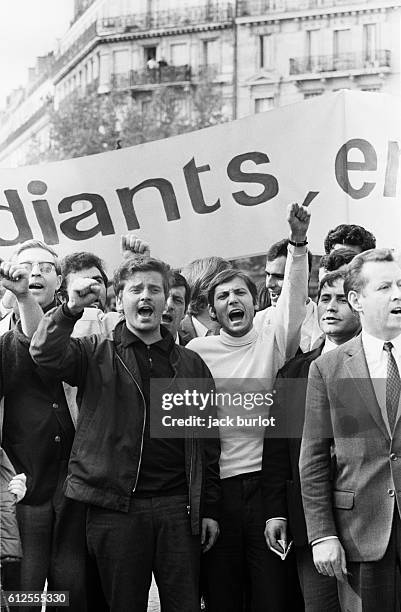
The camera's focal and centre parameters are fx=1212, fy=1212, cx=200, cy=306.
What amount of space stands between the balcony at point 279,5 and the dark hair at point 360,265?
3.03 ft

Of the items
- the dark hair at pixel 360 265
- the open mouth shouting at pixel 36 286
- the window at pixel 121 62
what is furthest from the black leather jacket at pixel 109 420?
the window at pixel 121 62

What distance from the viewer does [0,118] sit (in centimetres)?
470

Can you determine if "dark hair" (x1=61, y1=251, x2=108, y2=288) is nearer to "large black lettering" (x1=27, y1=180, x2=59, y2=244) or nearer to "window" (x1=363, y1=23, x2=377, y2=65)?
"large black lettering" (x1=27, y1=180, x2=59, y2=244)

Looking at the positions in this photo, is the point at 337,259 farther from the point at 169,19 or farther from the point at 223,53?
the point at 169,19

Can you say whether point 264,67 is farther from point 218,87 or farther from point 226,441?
point 226,441

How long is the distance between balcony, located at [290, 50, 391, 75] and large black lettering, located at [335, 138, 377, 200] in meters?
0.39

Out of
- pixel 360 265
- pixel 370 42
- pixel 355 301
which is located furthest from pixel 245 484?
pixel 370 42

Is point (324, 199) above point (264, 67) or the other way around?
the other way around

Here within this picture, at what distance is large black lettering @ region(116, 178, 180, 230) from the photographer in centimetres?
486

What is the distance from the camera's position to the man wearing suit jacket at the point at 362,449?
4047 mm

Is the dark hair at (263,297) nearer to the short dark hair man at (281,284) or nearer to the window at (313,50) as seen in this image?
the short dark hair man at (281,284)

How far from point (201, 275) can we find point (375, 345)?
2.98 ft

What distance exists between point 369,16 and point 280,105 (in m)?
→ 0.47

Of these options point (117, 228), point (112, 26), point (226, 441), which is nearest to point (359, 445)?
point (226, 441)
